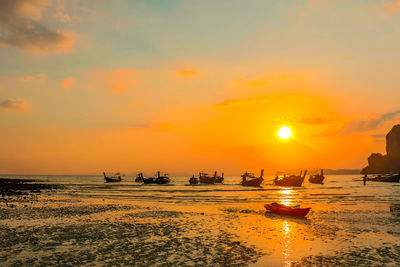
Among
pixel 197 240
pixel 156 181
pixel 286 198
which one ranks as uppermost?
pixel 197 240

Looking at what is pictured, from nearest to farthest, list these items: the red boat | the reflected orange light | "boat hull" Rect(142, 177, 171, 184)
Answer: the red boat, the reflected orange light, "boat hull" Rect(142, 177, 171, 184)

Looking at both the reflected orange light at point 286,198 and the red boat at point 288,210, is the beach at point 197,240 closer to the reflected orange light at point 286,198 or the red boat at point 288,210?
the red boat at point 288,210

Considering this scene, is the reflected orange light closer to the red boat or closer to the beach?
the red boat

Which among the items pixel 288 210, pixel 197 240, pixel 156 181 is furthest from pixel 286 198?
pixel 156 181

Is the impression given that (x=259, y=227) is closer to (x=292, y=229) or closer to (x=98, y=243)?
(x=292, y=229)

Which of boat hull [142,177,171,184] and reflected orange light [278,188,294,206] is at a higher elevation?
reflected orange light [278,188,294,206]

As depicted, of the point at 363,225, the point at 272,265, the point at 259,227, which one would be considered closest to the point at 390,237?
the point at 363,225

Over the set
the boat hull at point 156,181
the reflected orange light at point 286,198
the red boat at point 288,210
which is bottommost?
the boat hull at point 156,181

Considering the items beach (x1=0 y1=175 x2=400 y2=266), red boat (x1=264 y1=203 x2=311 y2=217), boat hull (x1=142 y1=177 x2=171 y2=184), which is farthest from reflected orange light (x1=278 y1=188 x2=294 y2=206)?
boat hull (x1=142 y1=177 x2=171 y2=184)

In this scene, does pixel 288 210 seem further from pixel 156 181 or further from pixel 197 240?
pixel 156 181

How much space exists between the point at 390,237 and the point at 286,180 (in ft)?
290

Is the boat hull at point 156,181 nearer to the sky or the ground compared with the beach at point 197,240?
nearer to the ground

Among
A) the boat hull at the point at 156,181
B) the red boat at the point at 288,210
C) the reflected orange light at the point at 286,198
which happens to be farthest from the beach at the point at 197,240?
the boat hull at the point at 156,181

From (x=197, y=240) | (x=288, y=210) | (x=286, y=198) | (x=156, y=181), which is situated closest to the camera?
(x=197, y=240)
